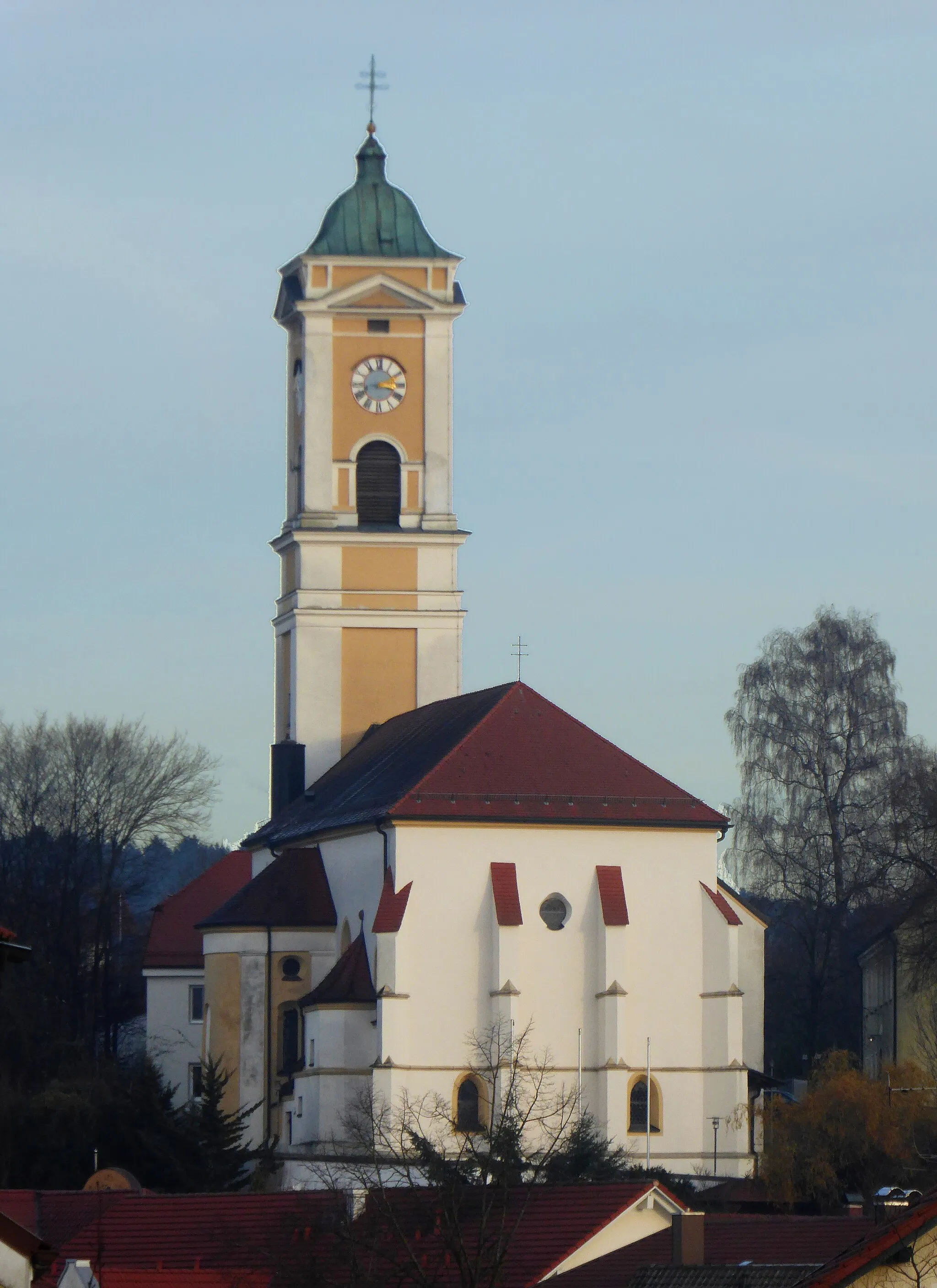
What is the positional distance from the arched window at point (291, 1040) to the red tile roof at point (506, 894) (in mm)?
6654

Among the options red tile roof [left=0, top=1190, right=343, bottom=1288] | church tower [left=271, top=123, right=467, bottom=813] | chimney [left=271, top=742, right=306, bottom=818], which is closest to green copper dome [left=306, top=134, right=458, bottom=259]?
church tower [left=271, top=123, right=467, bottom=813]

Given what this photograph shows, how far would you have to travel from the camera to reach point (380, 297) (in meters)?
67.7

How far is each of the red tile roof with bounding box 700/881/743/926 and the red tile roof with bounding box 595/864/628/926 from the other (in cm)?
161

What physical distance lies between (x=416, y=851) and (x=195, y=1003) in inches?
738

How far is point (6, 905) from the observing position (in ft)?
257

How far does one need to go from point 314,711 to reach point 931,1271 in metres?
42.5

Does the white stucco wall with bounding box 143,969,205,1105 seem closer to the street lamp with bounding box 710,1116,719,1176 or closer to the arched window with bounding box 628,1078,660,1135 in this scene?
the arched window with bounding box 628,1078,660,1135

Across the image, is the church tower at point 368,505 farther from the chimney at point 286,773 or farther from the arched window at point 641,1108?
the arched window at point 641,1108

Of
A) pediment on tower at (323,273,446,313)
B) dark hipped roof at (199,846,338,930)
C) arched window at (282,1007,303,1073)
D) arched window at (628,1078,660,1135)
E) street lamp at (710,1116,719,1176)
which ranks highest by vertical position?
pediment on tower at (323,273,446,313)

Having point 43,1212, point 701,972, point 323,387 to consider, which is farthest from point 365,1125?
point 323,387

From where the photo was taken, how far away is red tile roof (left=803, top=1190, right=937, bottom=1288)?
81.2ft

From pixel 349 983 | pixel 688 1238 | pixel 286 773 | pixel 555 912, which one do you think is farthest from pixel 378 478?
pixel 688 1238

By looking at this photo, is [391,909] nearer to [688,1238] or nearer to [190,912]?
[190,912]

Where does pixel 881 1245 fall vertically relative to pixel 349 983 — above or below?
below
